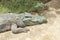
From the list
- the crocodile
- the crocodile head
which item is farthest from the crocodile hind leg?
the crocodile head

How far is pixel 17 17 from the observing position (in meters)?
4.88

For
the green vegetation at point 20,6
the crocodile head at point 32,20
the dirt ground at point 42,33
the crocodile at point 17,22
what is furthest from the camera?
the green vegetation at point 20,6

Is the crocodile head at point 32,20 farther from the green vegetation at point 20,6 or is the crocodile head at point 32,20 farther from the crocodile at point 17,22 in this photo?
the green vegetation at point 20,6

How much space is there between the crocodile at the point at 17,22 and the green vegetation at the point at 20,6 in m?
0.87

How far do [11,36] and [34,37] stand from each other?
21.6 inches

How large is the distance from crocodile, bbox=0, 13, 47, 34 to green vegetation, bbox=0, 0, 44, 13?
2.85 feet

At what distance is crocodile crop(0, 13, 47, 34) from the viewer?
4.63 m

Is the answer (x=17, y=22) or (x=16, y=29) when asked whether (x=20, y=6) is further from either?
(x=16, y=29)

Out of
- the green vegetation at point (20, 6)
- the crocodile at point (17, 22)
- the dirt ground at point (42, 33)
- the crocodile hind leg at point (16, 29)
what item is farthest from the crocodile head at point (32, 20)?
the green vegetation at point (20, 6)

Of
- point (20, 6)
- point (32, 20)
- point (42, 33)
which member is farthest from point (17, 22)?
point (20, 6)

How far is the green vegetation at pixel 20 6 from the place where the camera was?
5.87 m

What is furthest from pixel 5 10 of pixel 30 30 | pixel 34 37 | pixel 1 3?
pixel 34 37

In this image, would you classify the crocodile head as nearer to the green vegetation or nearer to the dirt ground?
the dirt ground

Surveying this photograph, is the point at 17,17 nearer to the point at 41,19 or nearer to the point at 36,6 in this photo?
the point at 41,19
